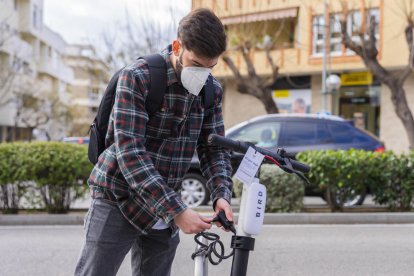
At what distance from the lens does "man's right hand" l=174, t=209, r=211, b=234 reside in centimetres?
195

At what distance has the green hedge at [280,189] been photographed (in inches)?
324

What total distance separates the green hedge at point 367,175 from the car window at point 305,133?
1.48 meters

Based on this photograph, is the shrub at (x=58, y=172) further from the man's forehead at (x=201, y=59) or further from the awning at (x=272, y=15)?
the awning at (x=272, y=15)

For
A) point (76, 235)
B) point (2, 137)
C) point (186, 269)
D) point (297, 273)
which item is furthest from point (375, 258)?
point (2, 137)

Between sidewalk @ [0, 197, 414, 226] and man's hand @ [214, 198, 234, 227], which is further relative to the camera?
sidewalk @ [0, 197, 414, 226]

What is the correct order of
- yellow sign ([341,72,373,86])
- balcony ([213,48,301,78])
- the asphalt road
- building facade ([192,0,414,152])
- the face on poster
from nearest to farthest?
the asphalt road
building facade ([192,0,414,152])
yellow sign ([341,72,373,86])
balcony ([213,48,301,78])
the face on poster

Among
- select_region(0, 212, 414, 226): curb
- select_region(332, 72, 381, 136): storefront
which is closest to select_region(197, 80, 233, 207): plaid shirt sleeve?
select_region(0, 212, 414, 226): curb

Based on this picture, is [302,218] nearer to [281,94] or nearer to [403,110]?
[403,110]

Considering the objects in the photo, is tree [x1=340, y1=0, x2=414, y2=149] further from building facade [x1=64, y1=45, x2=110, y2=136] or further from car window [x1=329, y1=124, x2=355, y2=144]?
building facade [x1=64, y1=45, x2=110, y2=136]

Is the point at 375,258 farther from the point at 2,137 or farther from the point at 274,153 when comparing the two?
the point at 2,137

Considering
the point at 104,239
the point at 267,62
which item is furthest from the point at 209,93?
the point at 267,62

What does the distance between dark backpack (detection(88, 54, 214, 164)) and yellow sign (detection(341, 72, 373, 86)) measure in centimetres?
2111

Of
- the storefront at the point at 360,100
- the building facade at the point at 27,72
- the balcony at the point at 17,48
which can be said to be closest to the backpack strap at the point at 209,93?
the storefront at the point at 360,100

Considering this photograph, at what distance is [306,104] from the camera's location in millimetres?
23688
